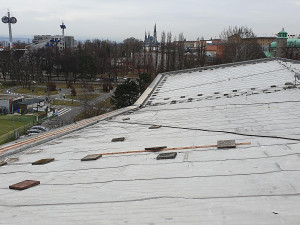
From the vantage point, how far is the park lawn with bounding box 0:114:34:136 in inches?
1132

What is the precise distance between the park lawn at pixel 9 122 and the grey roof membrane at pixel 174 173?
2193 centimetres

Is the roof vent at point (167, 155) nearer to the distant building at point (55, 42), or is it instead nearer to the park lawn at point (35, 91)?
the park lawn at point (35, 91)

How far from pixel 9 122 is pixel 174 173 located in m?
30.6

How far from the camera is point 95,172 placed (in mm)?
5254

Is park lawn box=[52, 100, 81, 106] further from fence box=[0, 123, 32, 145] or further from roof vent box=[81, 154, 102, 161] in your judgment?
roof vent box=[81, 154, 102, 161]

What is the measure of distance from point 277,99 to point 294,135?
4371 millimetres

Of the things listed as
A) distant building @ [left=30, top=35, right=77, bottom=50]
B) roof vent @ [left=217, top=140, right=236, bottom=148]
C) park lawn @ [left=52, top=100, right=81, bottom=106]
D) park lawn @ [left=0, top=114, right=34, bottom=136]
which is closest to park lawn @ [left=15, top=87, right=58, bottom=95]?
park lawn @ [left=52, top=100, right=81, bottom=106]

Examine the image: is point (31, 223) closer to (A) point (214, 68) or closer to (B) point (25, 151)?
(B) point (25, 151)

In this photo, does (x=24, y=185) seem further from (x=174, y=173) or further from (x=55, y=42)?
(x=55, y=42)

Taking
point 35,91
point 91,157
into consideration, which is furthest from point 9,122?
point 91,157

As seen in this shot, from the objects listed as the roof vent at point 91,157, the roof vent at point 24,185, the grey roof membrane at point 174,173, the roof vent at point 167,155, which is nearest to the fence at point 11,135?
the grey roof membrane at point 174,173

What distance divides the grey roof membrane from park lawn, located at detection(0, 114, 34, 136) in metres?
21.9

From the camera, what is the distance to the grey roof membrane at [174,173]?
11.1 ft

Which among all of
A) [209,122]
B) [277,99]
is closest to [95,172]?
[209,122]
